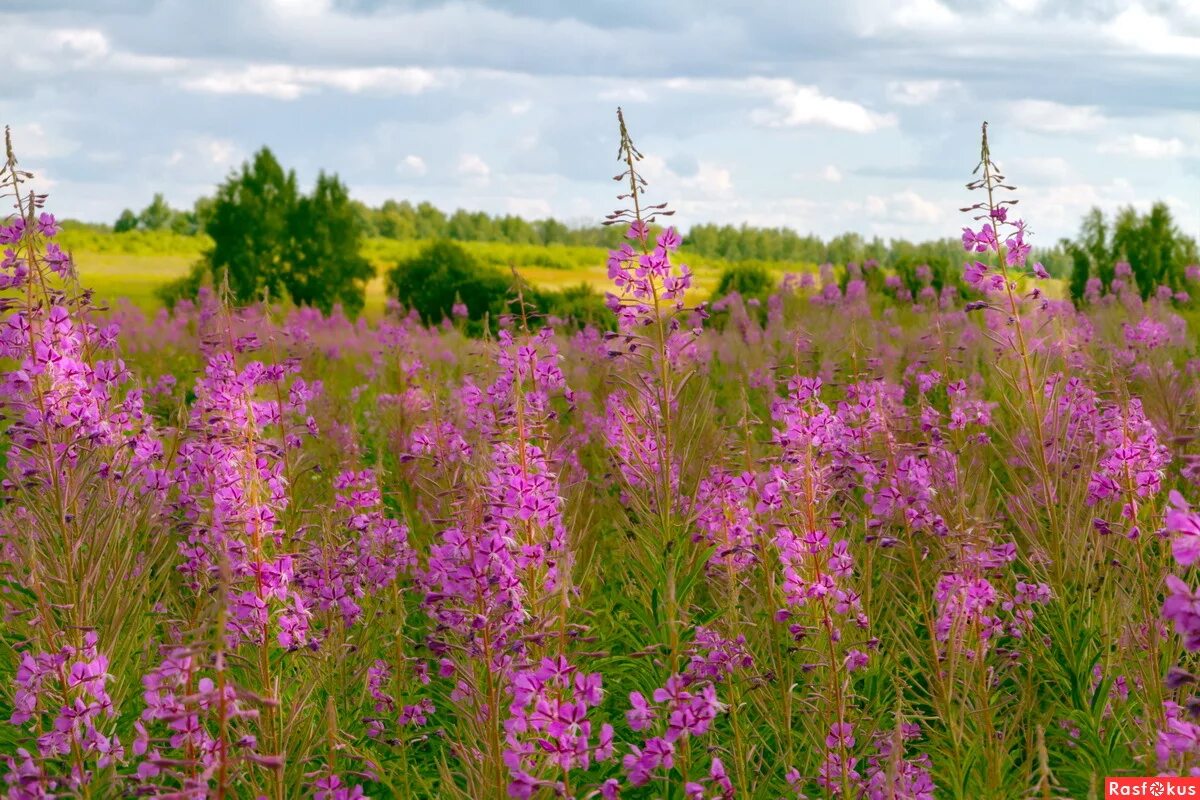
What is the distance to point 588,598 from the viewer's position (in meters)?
4.73

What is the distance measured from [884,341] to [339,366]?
7.78m

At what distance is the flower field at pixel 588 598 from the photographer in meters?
3.03

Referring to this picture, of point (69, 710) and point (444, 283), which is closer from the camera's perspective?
point (69, 710)

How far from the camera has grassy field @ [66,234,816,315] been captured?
127 feet

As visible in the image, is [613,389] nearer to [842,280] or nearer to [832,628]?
[832,628]

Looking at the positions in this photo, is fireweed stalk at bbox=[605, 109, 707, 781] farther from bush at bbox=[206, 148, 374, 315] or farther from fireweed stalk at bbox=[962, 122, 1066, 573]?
bush at bbox=[206, 148, 374, 315]

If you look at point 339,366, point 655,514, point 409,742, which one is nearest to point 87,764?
point 409,742

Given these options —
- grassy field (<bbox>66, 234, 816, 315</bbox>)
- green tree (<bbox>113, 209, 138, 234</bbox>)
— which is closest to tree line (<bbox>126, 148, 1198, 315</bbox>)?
grassy field (<bbox>66, 234, 816, 315</bbox>)

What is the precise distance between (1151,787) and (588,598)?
2281mm

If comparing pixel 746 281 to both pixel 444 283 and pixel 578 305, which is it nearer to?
pixel 578 305

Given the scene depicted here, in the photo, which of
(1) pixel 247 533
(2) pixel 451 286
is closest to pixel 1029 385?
(1) pixel 247 533

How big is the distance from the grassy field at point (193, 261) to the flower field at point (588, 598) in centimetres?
3077

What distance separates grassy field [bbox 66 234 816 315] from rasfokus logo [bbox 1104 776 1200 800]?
32.5 meters

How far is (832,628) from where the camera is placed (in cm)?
381
